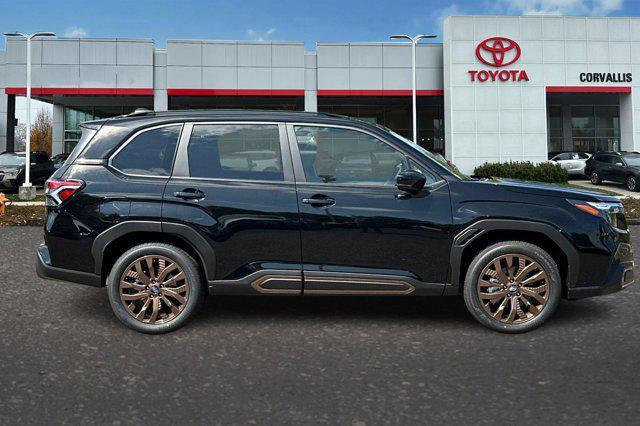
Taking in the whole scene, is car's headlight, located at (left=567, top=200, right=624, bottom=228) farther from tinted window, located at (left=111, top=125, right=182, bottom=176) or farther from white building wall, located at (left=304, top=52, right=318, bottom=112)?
white building wall, located at (left=304, top=52, right=318, bottom=112)

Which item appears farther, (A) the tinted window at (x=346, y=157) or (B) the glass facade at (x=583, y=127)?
(B) the glass facade at (x=583, y=127)

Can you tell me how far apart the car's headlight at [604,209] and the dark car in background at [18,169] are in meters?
22.7

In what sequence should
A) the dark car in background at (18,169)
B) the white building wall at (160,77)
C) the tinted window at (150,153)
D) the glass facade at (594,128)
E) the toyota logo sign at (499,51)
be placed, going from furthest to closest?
the glass facade at (594,128)
the white building wall at (160,77)
the toyota logo sign at (499,51)
the dark car in background at (18,169)
the tinted window at (150,153)

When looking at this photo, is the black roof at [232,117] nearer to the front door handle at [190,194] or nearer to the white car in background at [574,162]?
the front door handle at [190,194]

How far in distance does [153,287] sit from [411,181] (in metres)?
2.17

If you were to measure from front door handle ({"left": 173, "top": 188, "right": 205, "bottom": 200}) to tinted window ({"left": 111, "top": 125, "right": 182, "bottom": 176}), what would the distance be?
22 centimetres

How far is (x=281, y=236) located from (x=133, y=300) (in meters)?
1.29

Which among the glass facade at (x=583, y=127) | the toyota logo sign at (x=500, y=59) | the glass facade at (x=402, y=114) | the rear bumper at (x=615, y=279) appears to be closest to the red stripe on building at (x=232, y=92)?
the glass facade at (x=402, y=114)

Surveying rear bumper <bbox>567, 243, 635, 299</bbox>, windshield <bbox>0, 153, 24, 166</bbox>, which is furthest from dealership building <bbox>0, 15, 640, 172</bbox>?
rear bumper <bbox>567, 243, 635, 299</bbox>

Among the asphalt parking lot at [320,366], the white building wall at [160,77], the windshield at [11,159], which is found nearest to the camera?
the asphalt parking lot at [320,366]

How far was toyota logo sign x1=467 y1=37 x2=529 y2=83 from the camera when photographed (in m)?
32.4

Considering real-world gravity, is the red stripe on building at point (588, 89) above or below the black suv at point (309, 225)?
above

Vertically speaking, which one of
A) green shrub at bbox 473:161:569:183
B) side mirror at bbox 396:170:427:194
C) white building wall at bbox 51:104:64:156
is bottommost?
side mirror at bbox 396:170:427:194

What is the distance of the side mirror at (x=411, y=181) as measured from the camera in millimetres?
4750
